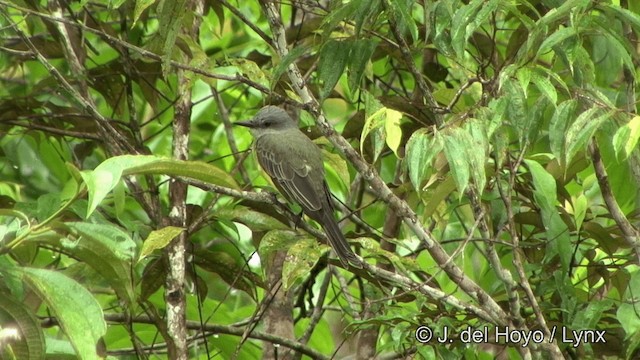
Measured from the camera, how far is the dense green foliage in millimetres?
3555

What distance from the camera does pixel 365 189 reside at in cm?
656

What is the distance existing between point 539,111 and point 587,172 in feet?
6.10

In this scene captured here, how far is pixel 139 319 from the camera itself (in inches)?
200

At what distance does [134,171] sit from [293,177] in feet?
8.61

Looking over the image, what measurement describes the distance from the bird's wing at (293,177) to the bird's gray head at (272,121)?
127 millimetres

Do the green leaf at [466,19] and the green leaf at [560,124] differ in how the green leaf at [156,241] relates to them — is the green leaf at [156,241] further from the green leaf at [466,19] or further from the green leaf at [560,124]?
the green leaf at [560,124]

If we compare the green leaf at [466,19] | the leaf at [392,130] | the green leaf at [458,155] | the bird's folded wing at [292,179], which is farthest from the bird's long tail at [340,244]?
the green leaf at [466,19]

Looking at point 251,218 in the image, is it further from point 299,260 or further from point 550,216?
point 550,216

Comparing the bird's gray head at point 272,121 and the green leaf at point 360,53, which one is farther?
the bird's gray head at point 272,121

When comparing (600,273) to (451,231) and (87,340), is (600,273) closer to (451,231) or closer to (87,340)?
(451,231)

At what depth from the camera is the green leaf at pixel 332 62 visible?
4.20 metres

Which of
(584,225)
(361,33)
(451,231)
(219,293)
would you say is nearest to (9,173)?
(219,293)

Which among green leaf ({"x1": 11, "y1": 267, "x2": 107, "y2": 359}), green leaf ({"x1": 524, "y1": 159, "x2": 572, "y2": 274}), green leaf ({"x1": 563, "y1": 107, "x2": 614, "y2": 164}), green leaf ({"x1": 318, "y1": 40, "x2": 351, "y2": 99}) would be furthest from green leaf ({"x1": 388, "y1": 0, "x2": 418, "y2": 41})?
green leaf ({"x1": 11, "y1": 267, "x2": 107, "y2": 359})

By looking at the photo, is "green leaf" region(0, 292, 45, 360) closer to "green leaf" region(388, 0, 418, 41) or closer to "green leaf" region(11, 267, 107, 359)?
"green leaf" region(11, 267, 107, 359)
